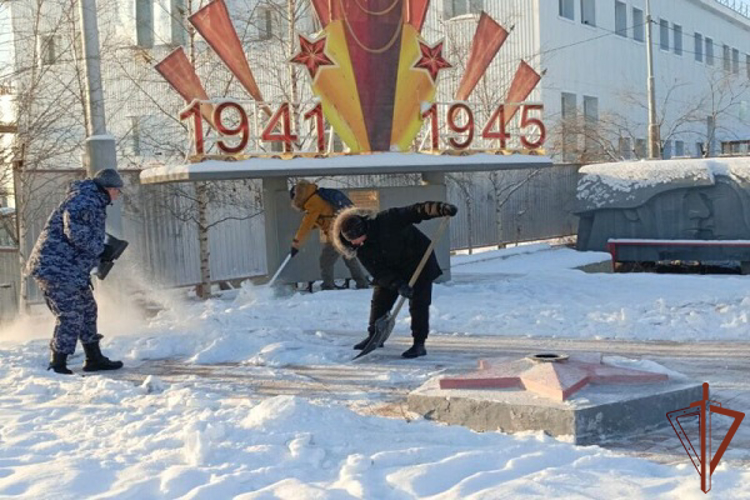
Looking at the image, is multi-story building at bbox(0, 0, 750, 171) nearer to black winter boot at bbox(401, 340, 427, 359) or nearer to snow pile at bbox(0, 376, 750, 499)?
black winter boot at bbox(401, 340, 427, 359)

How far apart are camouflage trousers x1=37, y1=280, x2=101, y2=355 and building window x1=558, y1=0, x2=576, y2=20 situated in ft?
77.7

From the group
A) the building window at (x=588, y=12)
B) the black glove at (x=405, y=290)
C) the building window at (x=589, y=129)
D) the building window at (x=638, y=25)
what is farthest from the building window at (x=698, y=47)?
the black glove at (x=405, y=290)

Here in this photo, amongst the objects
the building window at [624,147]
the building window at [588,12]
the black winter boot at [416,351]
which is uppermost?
the building window at [588,12]

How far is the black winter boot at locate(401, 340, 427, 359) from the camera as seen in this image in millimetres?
7633

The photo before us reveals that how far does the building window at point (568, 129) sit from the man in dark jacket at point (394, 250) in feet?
66.7

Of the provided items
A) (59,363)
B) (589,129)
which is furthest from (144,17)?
(59,363)

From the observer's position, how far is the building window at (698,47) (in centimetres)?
4062

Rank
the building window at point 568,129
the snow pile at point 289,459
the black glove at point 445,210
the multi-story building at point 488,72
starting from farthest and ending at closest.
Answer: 1. the building window at point 568,129
2. the multi-story building at point 488,72
3. the black glove at point 445,210
4. the snow pile at point 289,459

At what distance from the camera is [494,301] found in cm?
1066

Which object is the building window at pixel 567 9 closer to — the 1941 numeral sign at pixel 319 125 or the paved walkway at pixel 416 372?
the 1941 numeral sign at pixel 319 125

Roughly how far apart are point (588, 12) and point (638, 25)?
16.2 ft

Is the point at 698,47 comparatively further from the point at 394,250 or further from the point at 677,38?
the point at 394,250

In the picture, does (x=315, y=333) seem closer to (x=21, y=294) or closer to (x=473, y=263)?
(x=21, y=294)

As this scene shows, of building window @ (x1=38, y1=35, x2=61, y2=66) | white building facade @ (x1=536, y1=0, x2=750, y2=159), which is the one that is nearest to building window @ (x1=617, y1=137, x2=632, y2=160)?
white building facade @ (x1=536, y1=0, x2=750, y2=159)
